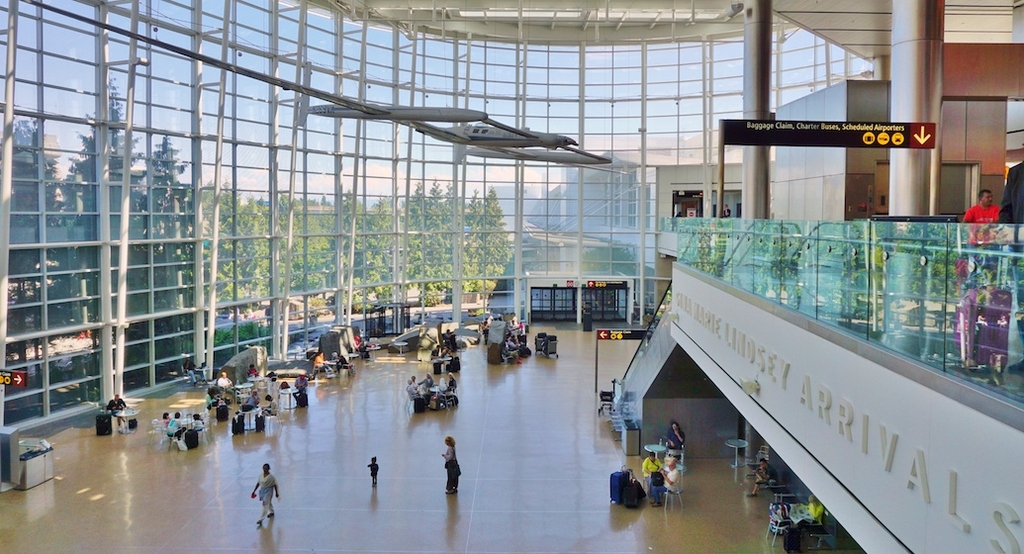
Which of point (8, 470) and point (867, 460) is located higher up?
point (867, 460)

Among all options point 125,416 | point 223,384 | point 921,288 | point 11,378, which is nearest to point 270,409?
point 223,384

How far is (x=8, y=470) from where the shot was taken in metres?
13.5

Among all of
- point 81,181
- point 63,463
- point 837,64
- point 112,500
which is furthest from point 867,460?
point 837,64

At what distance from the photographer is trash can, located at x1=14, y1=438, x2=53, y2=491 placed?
533 inches

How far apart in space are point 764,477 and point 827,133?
687cm

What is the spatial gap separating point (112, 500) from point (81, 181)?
30.4 feet

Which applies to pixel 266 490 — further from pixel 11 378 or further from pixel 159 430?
pixel 159 430

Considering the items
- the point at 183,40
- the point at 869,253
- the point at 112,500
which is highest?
the point at 183,40

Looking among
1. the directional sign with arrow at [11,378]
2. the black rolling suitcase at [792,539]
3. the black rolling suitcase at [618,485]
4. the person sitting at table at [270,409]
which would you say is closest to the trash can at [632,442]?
the black rolling suitcase at [618,485]

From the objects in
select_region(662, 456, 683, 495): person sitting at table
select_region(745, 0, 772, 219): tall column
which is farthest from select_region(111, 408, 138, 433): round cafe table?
select_region(745, 0, 772, 219): tall column

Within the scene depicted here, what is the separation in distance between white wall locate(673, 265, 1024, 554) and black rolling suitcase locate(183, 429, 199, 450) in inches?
458

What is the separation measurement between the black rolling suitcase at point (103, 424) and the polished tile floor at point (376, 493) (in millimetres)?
234

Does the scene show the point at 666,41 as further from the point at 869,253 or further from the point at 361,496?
the point at 869,253

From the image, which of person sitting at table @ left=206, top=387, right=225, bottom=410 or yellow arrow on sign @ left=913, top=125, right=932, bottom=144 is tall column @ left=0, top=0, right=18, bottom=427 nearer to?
person sitting at table @ left=206, top=387, right=225, bottom=410
